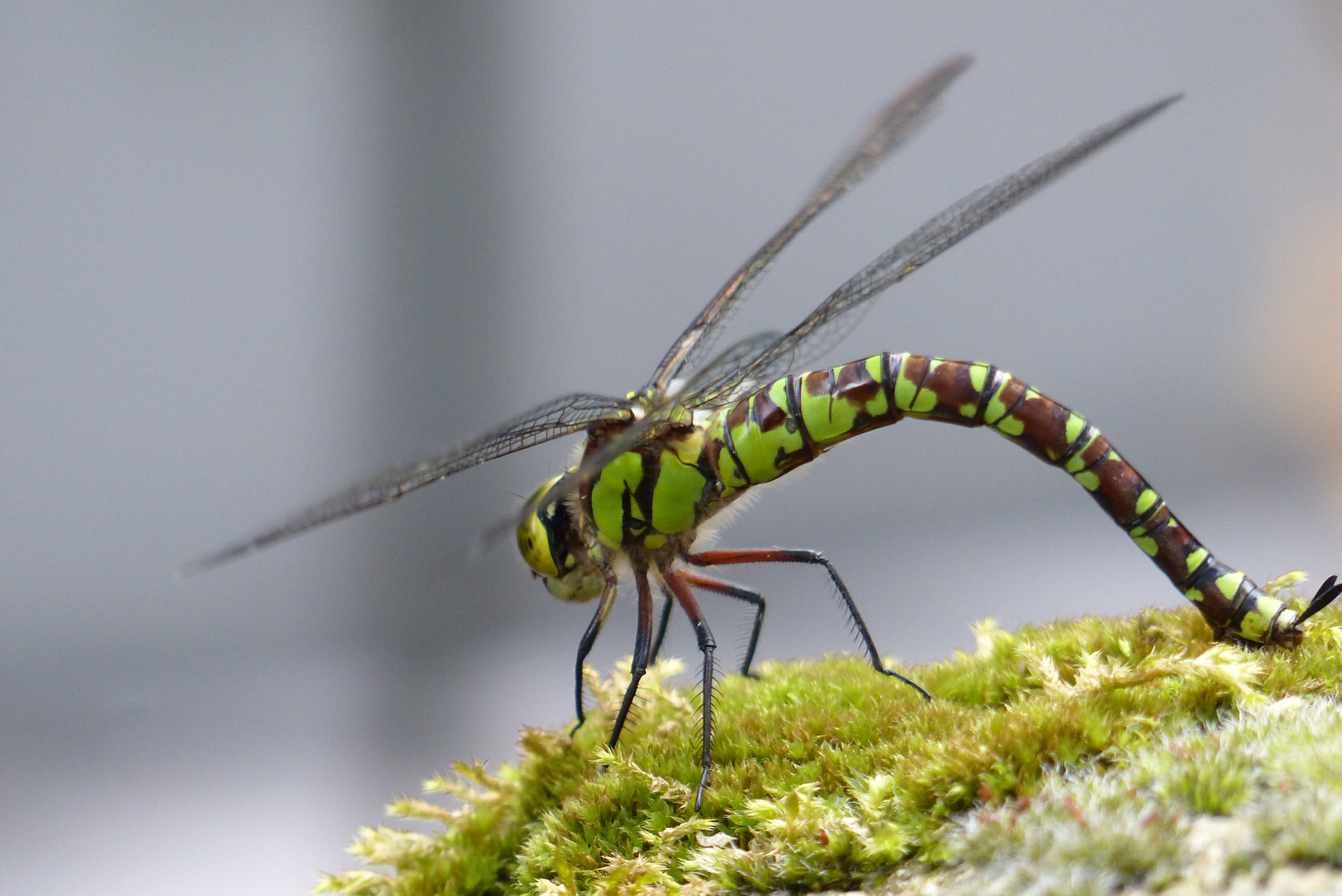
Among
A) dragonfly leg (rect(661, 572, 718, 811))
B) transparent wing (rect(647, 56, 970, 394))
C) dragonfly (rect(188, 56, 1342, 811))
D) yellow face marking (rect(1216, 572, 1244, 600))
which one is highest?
transparent wing (rect(647, 56, 970, 394))

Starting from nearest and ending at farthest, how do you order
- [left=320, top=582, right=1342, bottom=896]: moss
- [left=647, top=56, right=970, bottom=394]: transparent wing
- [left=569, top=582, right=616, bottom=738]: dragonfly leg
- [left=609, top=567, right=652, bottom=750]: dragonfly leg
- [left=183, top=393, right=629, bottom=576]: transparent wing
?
[left=320, top=582, right=1342, bottom=896]: moss, [left=183, top=393, right=629, bottom=576]: transparent wing, [left=609, top=567, right=652, bottom=750]: dragonfly leg, [left=569, top=582, right=616, bottom=738]: dragonfly leg, [left=647, top=56, right=970, bottom=394]: transparent wing

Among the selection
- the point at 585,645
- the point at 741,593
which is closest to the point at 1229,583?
the point at 741,593

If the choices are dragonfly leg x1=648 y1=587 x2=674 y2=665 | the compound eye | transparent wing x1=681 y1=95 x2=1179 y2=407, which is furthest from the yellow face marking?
the compound eye

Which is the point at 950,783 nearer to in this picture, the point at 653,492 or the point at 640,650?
the point at 640,650

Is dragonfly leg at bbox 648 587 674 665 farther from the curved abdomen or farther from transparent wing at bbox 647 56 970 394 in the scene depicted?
transparent wing at bbox 647 56 970 394

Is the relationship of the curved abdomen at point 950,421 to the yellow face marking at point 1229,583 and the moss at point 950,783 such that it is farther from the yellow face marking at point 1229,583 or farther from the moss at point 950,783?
the moss at point 950,783

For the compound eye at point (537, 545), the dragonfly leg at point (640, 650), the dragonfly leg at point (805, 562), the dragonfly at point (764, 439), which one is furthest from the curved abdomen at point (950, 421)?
the compound eye at point (537, 545)

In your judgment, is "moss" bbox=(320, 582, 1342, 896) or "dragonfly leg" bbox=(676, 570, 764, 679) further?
"dragonfly leg" bbox=(676, 570, 764, 679)
